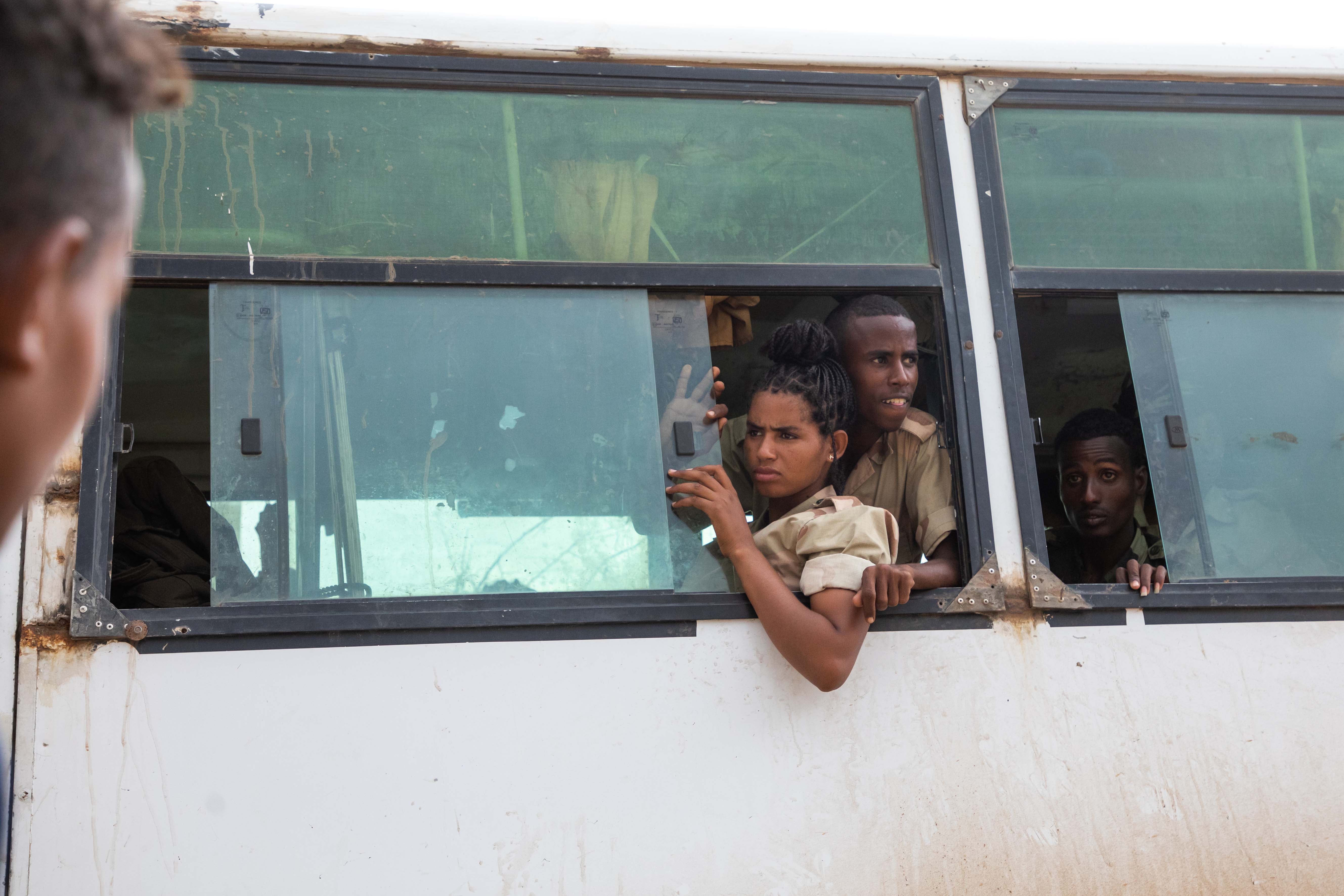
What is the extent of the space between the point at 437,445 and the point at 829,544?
812 millimetres

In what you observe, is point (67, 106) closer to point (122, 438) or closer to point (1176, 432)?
point (122, 438)

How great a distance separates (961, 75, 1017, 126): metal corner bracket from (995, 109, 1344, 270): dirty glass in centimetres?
5

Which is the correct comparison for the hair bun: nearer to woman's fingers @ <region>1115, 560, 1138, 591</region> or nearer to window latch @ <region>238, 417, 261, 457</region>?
woman's fingers @ <region>1115, 560, 1138, 591</region>

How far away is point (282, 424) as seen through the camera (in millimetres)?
2172

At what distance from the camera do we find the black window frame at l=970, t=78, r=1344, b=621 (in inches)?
92.8

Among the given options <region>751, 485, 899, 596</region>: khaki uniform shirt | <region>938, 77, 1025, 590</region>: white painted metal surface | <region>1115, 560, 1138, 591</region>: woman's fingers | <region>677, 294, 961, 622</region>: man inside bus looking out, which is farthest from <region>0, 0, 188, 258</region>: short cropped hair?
<region>1115, 560, 1138, 591</region>: woman's fingers

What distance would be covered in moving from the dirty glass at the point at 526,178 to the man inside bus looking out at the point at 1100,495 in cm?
115

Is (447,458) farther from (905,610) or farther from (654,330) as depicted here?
(905,610)

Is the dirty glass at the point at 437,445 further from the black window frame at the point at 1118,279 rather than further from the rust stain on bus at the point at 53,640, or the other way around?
the black window frame at the point at 1118,279

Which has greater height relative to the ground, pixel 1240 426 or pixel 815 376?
pixel 815 376

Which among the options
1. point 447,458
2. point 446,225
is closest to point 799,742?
point 447,458

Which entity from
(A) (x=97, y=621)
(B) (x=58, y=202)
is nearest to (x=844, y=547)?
(A) (x=97, y=621)

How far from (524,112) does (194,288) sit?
30.5 inches

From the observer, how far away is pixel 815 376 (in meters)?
2.79
